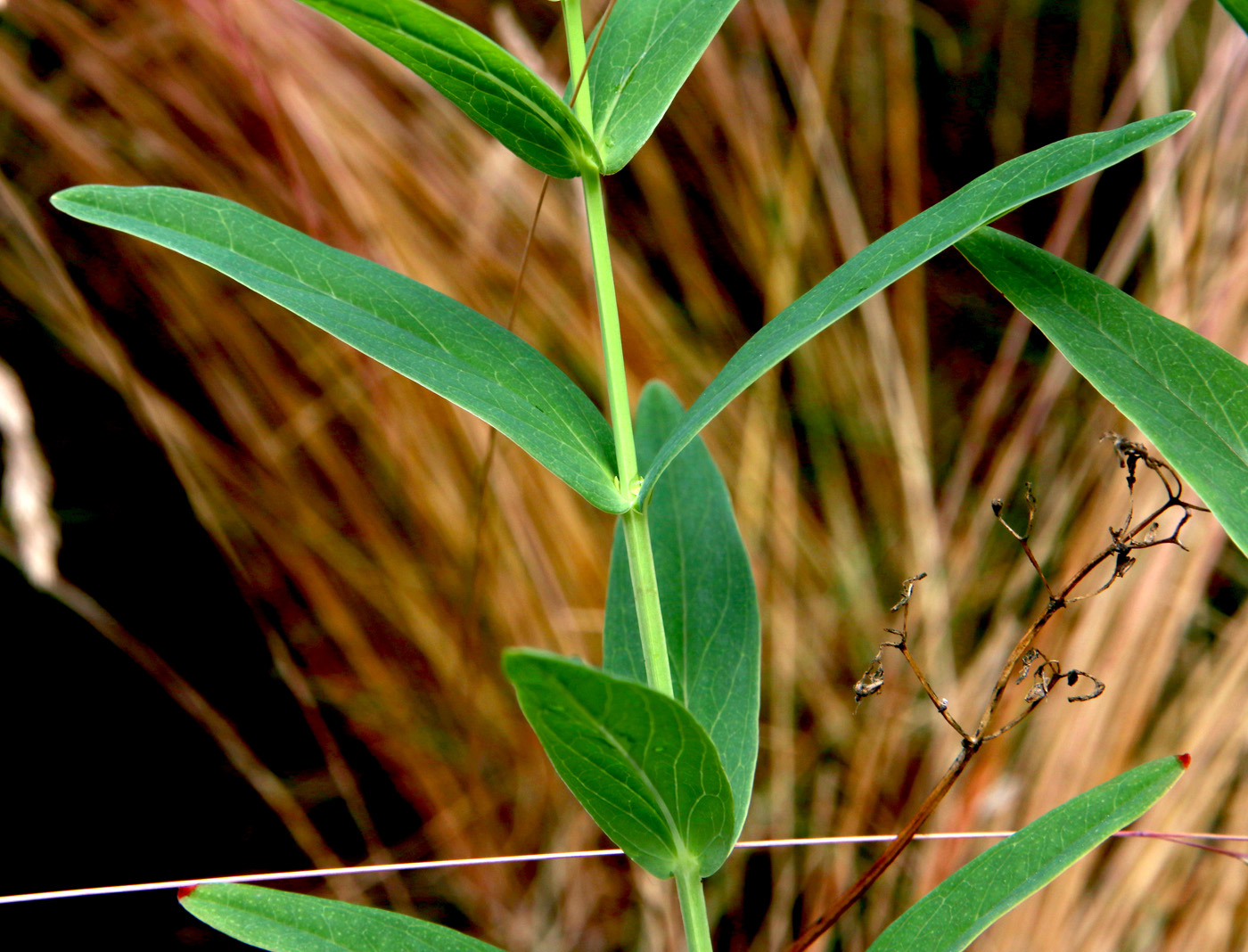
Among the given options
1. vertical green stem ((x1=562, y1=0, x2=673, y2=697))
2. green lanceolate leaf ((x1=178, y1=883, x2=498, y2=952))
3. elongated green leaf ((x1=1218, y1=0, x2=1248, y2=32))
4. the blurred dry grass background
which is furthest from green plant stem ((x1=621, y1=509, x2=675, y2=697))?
the blurred dry grass background

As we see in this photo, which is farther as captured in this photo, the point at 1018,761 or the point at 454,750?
the point at 454,750

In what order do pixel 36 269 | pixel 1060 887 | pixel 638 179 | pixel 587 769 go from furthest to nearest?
pixel 638 179, pixel 36 269, pixel 1060 887, pixel 587 769

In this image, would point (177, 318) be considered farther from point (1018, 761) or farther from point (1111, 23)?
point (1111, 23)

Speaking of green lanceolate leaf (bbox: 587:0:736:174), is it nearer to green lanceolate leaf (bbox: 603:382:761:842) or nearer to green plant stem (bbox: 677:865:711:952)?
green lanceolate leaf (bbox: 603:382:761:842)

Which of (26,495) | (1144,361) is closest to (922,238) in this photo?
(1144,361)

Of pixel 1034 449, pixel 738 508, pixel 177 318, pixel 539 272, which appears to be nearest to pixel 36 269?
pixel 177 318

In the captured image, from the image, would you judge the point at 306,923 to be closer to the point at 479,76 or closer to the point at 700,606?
the point at 700,606

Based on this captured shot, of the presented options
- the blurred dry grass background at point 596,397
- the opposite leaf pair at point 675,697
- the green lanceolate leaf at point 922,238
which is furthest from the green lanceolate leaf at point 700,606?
the blurred dry grass background at point 596,397

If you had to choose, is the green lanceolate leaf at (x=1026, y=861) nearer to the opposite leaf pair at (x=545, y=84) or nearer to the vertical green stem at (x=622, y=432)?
the vertical green stem at (x=622, y=432)
